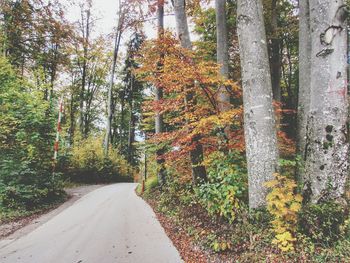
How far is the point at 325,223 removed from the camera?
12.5 ft

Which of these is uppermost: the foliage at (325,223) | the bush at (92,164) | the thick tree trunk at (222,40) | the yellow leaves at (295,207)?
the thick tree trunk at (222,40)

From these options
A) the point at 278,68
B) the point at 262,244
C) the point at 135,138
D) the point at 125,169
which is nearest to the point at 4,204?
the point at 262,244

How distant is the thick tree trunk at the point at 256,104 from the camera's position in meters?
4.71

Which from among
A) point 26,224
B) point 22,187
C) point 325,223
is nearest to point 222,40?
point 325,223

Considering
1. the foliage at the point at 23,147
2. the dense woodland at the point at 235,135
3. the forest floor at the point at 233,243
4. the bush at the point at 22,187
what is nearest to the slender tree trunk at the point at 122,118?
the dense woodland at the point at 235,135

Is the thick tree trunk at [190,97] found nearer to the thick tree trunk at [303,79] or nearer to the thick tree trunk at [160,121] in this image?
the thick tree trunk at [303,79]

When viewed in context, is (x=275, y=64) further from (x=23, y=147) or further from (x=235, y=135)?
(x=23, y=147)

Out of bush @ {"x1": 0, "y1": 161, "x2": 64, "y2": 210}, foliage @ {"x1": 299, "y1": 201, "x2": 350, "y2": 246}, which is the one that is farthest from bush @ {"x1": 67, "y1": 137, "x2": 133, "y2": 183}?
foliage @ {"x1": 299, "y1": 201, "x2": 350, "y2": 246}

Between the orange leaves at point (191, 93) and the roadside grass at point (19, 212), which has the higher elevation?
the orange leaves at point (191, 93)

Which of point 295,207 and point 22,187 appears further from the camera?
point 22,187

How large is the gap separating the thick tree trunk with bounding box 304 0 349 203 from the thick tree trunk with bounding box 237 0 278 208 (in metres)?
0.61

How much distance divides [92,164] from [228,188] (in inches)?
673

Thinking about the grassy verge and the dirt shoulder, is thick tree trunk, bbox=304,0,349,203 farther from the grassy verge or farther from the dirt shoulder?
the dirt shoulder

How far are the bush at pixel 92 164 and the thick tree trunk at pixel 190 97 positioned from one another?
505 inches
